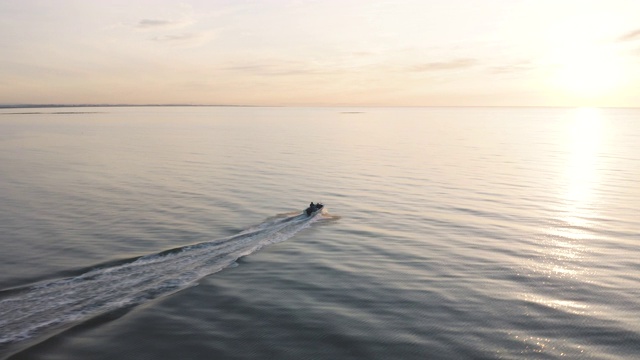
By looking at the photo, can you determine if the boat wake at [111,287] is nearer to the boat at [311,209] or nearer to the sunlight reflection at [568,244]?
the boat at [311,209]

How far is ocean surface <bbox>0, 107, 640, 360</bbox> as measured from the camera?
647 inches

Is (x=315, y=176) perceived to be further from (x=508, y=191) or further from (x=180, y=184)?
(x=508, y=191)

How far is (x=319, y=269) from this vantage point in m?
24.0

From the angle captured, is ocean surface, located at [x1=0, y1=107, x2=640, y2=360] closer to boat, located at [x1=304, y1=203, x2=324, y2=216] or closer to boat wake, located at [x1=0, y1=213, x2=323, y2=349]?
boat wake, located at [x1=0, y1=213, x2=323, y2=349]

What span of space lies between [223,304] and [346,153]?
6526cm

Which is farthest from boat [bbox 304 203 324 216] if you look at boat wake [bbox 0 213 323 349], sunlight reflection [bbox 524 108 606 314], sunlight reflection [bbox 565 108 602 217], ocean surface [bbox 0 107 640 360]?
sunlight reflection [bbox 565 108 602 217]

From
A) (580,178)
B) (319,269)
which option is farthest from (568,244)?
(580,178)

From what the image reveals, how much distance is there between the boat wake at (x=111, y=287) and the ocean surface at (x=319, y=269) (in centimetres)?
10

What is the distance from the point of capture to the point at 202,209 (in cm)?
3841

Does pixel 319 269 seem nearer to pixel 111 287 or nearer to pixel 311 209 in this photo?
pixel 111 287

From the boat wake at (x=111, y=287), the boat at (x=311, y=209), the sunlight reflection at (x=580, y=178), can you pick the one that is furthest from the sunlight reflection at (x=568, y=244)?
the boat at (x=311, y=209)

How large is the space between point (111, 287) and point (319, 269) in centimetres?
949

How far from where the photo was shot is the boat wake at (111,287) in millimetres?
17562

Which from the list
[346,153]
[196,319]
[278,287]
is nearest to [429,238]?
[278,287]
